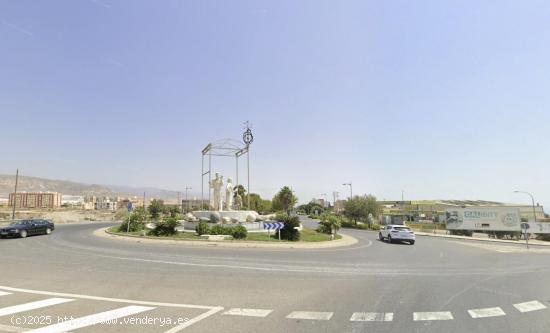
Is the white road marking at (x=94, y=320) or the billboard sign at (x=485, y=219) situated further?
the billboard sign at (x=485, y=219)

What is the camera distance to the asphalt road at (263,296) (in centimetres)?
636

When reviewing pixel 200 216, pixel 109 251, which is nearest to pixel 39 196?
pixel 200 216

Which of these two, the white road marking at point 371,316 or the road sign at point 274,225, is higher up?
the road sign at point 274,225

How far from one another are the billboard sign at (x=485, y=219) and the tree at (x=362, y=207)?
12.2 meters

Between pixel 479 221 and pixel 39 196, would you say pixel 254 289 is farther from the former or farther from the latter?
pixel 39 196

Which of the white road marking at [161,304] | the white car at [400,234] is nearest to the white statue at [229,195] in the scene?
the white car at [400,234]

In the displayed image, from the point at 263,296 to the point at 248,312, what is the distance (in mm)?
1447

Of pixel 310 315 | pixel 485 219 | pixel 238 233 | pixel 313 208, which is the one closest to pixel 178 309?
pixel 310 315

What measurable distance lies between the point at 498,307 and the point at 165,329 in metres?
7.38

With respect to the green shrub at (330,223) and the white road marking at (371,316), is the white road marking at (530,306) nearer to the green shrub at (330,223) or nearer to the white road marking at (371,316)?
the white road marking at (371,316)

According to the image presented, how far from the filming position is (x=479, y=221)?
50312mm

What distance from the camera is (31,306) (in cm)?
730

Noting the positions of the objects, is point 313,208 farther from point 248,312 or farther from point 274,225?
point 248,312

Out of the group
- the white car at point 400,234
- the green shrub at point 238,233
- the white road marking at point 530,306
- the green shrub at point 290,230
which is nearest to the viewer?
the white road marking at point 530,306
